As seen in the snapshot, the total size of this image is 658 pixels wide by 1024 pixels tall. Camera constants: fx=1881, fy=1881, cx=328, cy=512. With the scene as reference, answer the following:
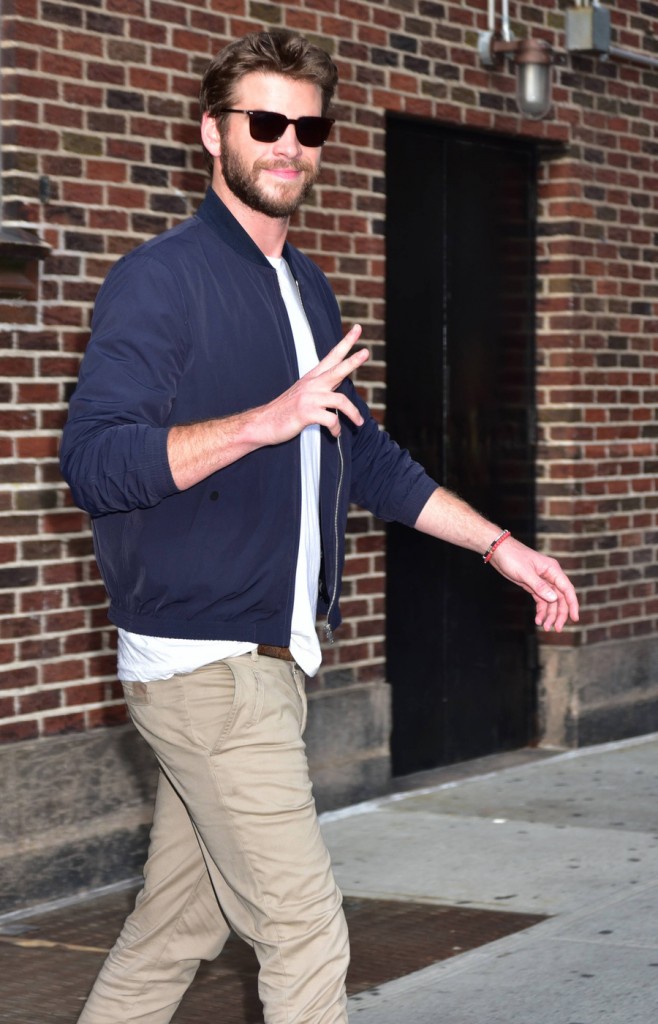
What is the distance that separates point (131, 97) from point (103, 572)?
3.18m

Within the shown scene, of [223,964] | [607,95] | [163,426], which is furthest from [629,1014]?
[607,95]

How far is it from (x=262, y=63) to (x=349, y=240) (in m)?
3.90

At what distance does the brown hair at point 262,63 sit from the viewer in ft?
11.9

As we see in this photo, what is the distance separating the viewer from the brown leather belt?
11.9 ft

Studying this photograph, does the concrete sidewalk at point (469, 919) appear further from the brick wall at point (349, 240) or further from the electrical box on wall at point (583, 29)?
the electrical box on wall at point (583, 29)

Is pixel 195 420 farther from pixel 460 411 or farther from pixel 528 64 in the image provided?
pixel 528 64

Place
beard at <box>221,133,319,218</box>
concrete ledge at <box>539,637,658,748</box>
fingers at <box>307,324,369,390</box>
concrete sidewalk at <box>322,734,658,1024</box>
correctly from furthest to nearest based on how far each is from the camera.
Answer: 1. concrete ledge at <box>539,637,658,748</box>
2. concrete sidewalk at <box>322,734,658,1024</box>
3. beard at <box>221,133,319,218</box>
4. fingers at <box>307,324,369,390</box>

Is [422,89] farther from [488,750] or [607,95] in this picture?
[488,750]

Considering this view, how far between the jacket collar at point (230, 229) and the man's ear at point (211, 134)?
0.10 meters

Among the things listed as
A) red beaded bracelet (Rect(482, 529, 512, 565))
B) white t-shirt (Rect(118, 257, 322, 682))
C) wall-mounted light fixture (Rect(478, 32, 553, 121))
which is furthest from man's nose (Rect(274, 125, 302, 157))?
wall-mounted light fixture (Rect(478, 32, 553, 121))

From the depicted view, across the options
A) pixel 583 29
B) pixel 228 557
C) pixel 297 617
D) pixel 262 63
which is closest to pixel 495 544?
pixel 297 617

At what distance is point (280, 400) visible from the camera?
3207mm

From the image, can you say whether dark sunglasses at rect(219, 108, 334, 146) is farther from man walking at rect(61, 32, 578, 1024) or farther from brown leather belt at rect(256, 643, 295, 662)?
brown leather belt at rect(256, 643, 295, 662)

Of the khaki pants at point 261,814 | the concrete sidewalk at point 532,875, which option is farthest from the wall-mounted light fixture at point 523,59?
the khaki pants at point 261,814
